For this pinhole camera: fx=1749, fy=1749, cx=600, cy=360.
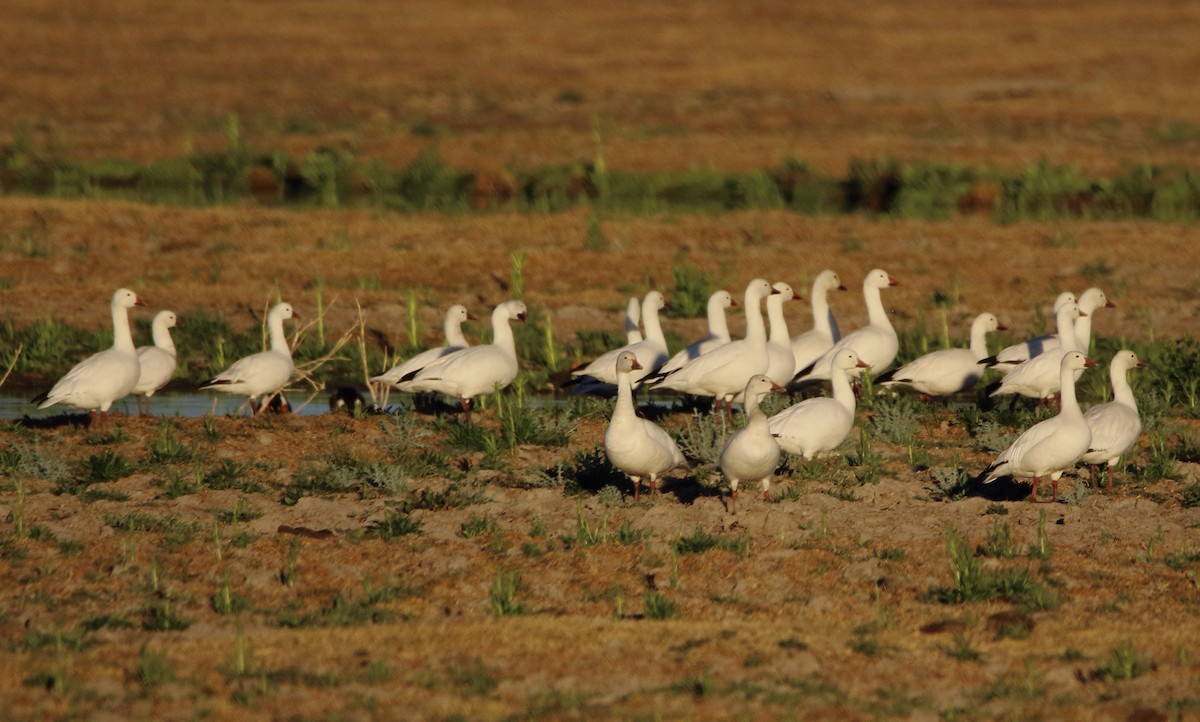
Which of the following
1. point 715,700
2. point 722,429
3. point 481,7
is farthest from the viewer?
point 481,7

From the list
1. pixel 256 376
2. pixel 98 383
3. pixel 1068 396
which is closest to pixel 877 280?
pixel 1068 396

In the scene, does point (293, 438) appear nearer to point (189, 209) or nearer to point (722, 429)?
point (722, 429)

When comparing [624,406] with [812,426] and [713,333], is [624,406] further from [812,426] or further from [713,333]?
[713,333]

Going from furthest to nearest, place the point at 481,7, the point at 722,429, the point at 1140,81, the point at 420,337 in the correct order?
1. the point at 481,7
2. the point at 1140,81
3. the point at 420,337
4. the point at 722,429

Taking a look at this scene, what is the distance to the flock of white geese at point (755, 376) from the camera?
1145 centimetres

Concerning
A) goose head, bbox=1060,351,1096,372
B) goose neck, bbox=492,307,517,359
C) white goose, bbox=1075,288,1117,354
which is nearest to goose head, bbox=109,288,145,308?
goose neck, bbox=492,307,517,359

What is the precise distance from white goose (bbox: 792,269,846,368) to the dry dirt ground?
70.7 inches

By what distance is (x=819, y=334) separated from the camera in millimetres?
16797

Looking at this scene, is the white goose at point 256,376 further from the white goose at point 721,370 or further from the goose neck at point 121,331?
the white goose at point 721,370

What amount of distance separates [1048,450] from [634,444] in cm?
272

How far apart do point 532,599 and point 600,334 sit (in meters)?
9.62

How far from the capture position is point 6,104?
122ft

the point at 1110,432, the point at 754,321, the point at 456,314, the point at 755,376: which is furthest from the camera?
the point at 456,314

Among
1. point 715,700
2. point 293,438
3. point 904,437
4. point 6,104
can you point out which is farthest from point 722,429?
point 6,104
